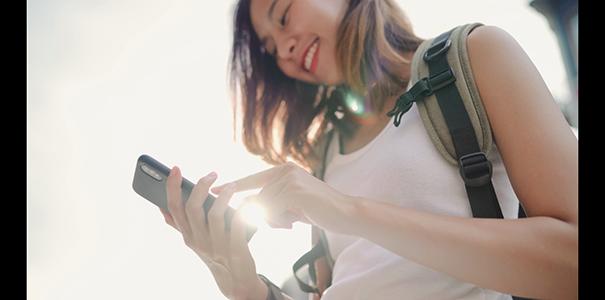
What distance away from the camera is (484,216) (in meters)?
0.87

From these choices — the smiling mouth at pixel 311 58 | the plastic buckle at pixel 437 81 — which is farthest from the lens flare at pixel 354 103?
the plastic buckle at pixel 437 81

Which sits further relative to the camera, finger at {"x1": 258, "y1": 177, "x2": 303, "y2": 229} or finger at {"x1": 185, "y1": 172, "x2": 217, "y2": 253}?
finger at {"x1": 185, "y1": 172, "x2": 217, "y2": 253}

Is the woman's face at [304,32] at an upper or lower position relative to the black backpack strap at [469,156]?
upper

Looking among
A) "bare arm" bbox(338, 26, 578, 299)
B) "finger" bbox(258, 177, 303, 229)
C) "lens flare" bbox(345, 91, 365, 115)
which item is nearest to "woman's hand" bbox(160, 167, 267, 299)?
"finger" bbox(258, 177, 303, 229)

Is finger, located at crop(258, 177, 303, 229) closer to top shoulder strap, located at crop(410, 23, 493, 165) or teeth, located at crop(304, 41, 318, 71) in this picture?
top shoulder strap, located at crop(410, 23, 493, 165)

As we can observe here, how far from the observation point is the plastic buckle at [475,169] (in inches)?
33.9

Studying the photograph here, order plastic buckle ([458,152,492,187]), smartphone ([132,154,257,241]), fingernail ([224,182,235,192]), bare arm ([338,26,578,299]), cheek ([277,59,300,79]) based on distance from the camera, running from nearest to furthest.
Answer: bare arm ([338,26,578,299])
plastic buckle ([458,152,492,187])
fingernail ([224,182,235,192])
smartphone ([132,154,257,241])
cheek ([277,59,300,79])

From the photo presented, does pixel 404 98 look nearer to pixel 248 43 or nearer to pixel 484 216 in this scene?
pixel 484 216

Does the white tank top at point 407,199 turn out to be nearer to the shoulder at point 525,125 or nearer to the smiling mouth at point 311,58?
the shoulder at point 525,125

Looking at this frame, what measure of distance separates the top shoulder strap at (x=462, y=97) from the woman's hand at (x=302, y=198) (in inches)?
8.9

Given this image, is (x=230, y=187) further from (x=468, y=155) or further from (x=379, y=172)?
(x=468, y=155)

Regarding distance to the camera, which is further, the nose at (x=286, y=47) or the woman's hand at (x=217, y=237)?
the nose at (x=286, y=47)

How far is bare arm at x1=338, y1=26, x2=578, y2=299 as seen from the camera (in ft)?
2.45
